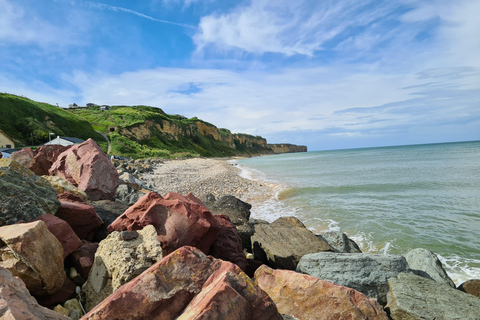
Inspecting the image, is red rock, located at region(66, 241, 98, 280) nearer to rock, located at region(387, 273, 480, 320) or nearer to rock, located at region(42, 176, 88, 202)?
rock, located at region(42, 176, 88, 202)

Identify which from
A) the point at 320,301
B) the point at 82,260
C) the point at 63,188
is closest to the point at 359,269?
the point at 320,301

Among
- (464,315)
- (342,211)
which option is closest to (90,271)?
(464,315)

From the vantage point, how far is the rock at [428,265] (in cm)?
588

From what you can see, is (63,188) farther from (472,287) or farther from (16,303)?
(472,287)

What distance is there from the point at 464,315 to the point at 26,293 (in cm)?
583

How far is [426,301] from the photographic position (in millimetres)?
4121

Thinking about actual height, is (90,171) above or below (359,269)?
above

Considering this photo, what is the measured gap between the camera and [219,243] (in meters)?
5.23

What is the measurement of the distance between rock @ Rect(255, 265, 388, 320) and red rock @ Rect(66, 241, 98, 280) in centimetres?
287

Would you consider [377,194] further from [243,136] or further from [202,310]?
[243,136]

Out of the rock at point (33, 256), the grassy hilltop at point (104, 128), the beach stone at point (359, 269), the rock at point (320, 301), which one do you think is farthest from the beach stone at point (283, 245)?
the grassy hilltop at point (104, 128)

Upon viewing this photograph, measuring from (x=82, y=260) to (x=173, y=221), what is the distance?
4.71ft

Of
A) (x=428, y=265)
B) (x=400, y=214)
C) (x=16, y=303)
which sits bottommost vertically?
(x=400, y=214)

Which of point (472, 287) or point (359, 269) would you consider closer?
point (359, 269)
